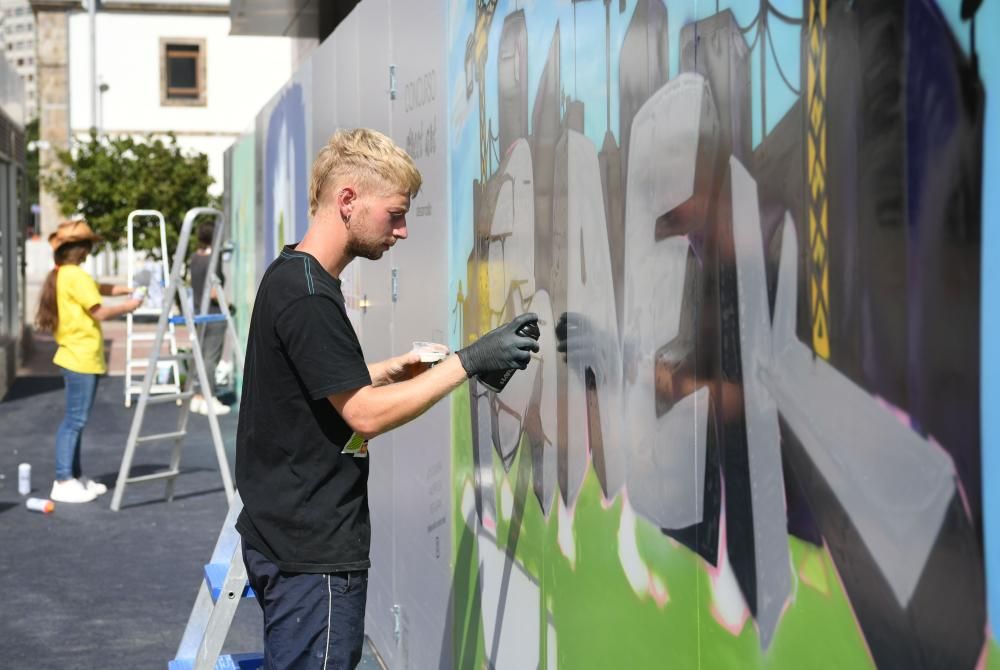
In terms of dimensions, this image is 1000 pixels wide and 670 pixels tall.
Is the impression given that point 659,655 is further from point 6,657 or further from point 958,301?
point 6,657

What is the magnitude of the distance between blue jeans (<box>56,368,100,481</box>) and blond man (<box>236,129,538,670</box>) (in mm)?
6615

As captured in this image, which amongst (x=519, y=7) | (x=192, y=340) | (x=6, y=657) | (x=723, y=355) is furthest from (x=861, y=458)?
(x=192, y=340)

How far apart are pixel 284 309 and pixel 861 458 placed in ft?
4.70

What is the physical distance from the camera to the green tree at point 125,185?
85.8 ft

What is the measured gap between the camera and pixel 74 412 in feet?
30.9

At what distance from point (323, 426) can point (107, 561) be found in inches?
204

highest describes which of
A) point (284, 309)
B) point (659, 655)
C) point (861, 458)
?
point (284, 309)

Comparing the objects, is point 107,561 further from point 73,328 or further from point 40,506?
point 73,328

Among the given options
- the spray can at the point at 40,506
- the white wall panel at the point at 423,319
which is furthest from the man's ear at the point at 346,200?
the spray can at the point at 40,506

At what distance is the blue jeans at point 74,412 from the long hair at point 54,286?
349 millimetres

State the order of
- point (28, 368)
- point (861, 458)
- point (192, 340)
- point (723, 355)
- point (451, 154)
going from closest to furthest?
point (861, 458)
point (723, 355)
point (451, 154)
point (192, 340)
point (28, 368)

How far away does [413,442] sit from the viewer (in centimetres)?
520

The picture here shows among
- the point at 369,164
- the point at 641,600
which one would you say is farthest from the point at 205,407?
the point at 641,600

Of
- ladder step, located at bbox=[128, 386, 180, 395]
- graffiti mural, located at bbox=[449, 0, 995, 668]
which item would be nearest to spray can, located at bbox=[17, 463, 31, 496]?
ladder step, located at bbox=[128, 386, 180, 395]
